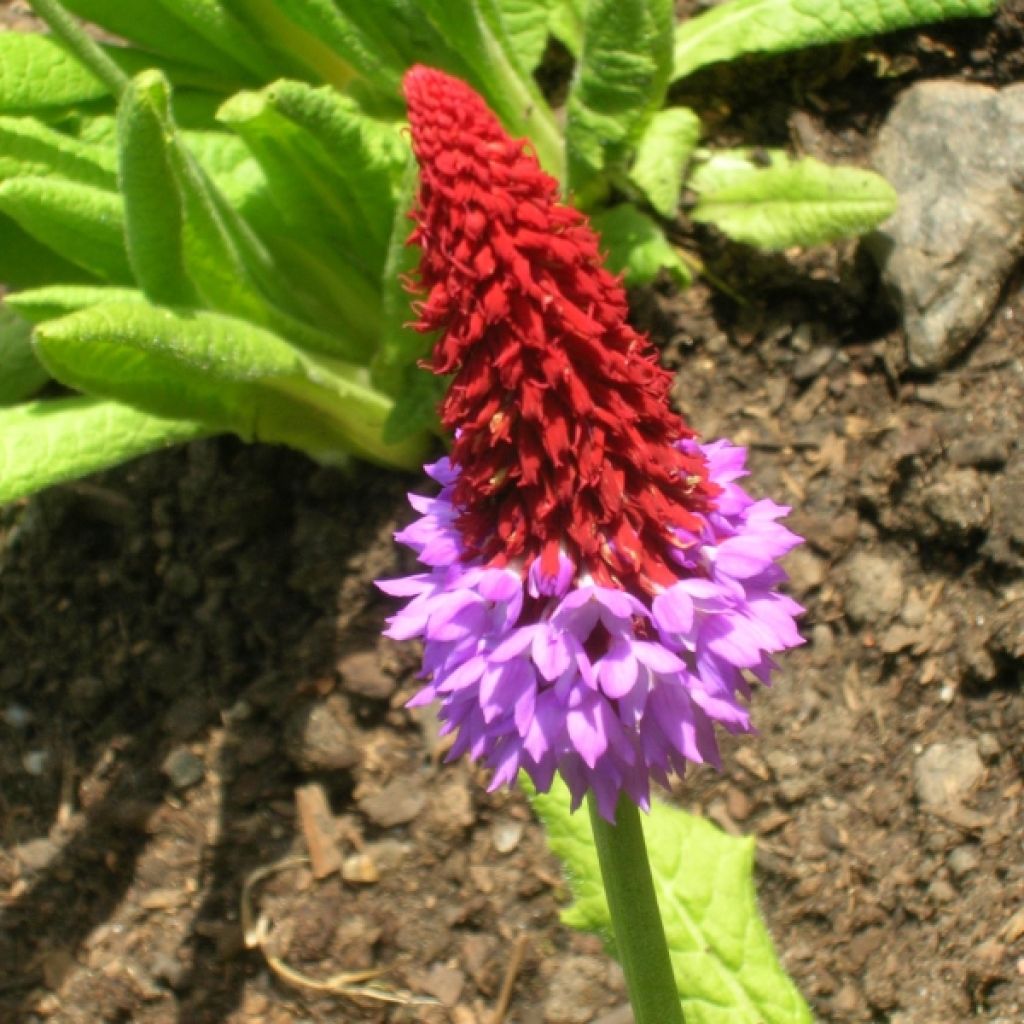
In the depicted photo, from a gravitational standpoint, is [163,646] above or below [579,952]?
above

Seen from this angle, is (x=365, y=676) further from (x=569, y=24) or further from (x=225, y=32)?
(x=569, y=24)

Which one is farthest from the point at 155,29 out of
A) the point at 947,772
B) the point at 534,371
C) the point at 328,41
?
the point at 947,772

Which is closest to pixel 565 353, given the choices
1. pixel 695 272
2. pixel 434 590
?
pixel 434 590

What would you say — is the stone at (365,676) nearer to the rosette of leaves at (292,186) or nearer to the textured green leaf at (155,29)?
the rosette of leaves at (292,186)

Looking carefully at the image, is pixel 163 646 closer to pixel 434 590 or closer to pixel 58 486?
pixel 58 486

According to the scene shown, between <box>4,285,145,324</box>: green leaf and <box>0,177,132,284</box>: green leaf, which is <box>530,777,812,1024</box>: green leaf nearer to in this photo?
<box>4,285,145,324</box>: green leaf

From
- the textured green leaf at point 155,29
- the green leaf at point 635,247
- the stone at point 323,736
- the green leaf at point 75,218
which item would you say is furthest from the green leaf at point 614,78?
the stone at point 323,736
